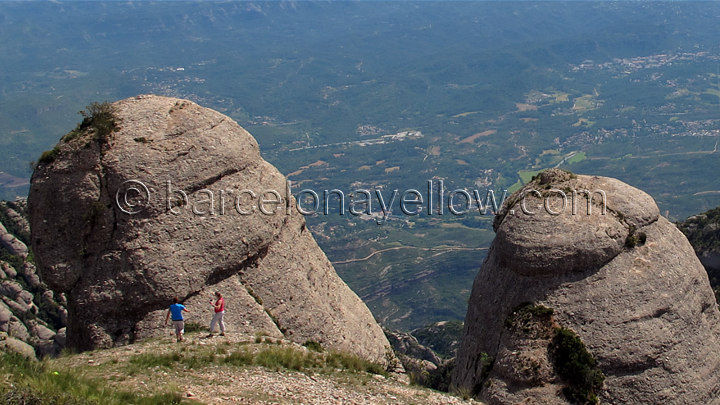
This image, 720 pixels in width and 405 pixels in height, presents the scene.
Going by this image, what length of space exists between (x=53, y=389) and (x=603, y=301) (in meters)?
19.7

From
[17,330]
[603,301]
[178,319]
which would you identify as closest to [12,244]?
[17,330]

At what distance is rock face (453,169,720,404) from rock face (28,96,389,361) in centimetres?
678

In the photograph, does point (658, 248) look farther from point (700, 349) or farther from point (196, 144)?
point (196, 144)

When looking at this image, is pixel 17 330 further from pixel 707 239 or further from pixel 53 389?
pixel 707 239

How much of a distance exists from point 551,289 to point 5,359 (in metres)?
19.5

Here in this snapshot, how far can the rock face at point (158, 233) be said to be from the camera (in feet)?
85.7

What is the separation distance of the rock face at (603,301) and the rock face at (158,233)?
678 cm

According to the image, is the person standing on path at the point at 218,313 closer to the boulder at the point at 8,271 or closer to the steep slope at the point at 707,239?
the steep slope at the point at 707,239

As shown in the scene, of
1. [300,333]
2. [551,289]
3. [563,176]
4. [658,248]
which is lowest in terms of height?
[300,333]

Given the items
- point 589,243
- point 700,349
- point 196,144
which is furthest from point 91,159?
point 700,349

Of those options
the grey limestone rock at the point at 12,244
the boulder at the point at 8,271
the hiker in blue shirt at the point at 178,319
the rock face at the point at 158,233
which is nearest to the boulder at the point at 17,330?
the boulder at the point at 8,271

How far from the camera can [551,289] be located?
26703mm

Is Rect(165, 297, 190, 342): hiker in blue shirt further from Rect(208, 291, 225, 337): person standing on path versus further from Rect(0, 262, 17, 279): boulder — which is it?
Rect(0, 262, 17, 279): boulder

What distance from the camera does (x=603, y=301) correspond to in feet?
85.1
